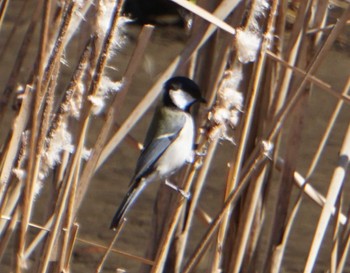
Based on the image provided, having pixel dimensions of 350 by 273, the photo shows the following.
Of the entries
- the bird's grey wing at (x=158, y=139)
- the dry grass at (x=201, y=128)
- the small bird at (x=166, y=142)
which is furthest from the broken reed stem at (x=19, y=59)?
the bird's grey wing at (x=158, y=139)

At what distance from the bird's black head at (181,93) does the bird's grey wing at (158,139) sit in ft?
0.15

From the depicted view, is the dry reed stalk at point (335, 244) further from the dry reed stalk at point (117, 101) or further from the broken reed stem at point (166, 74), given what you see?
the dry reed stalk at point (117, 101)

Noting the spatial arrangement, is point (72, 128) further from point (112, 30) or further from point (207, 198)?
point (207, 198)

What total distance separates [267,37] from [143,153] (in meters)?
1.31

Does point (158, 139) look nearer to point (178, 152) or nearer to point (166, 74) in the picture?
point (178, 152)

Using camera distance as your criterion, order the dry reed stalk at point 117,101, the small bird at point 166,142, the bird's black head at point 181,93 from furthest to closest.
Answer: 1. the small bird at point 166,142
2. the bird's black head at point 181,93
3. the dry reed stalk at point 117,101

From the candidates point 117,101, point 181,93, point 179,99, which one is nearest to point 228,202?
point 117,101

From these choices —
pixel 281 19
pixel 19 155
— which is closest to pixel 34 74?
pixel 19 155

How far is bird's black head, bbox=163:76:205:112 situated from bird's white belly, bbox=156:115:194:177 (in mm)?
76

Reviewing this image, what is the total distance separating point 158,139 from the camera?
3.17m

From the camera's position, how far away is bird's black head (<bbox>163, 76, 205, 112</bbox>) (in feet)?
7.93

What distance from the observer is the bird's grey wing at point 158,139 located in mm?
3002

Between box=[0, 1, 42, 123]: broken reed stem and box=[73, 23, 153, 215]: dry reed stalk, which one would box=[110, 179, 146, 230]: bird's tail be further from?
box=[73, 23, 153, 215]: dry reed stalk

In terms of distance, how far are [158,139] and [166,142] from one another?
0.03 m
